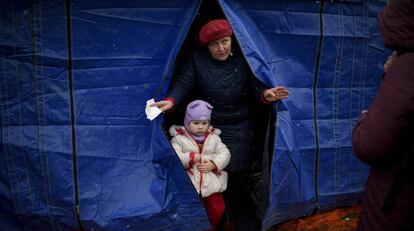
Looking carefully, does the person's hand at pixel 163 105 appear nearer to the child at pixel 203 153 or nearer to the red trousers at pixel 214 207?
the child at pixel 203 153

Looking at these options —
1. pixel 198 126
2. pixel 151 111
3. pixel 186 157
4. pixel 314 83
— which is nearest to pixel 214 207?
pixel 186 157

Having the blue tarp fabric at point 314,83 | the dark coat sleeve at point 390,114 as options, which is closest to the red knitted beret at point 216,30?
the blue tarp fabric at point 314,83

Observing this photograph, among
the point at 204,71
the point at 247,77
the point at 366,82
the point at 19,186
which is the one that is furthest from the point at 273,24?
the point at 19,186

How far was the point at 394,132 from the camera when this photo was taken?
149 cm

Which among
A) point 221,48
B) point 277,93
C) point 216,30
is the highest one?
point 216,30

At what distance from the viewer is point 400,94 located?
1464mm

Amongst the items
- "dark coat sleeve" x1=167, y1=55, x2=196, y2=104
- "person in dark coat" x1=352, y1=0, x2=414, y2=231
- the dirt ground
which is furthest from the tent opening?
"person in dark coat" x1=352, y1=0, x2=414, y2=231

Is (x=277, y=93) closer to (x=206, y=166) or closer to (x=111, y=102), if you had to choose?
(x=206, y=166)

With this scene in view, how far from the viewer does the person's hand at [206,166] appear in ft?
9.16

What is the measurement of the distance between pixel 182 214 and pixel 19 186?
1.18 meters

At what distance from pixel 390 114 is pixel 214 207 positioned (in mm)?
1741

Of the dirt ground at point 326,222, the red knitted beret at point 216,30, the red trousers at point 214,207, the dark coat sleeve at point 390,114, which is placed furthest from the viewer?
the dirt ground at point 326,222

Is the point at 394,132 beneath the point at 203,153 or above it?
above

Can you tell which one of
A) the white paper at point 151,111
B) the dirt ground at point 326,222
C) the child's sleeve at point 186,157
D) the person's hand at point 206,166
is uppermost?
the white paper at point 151,111
